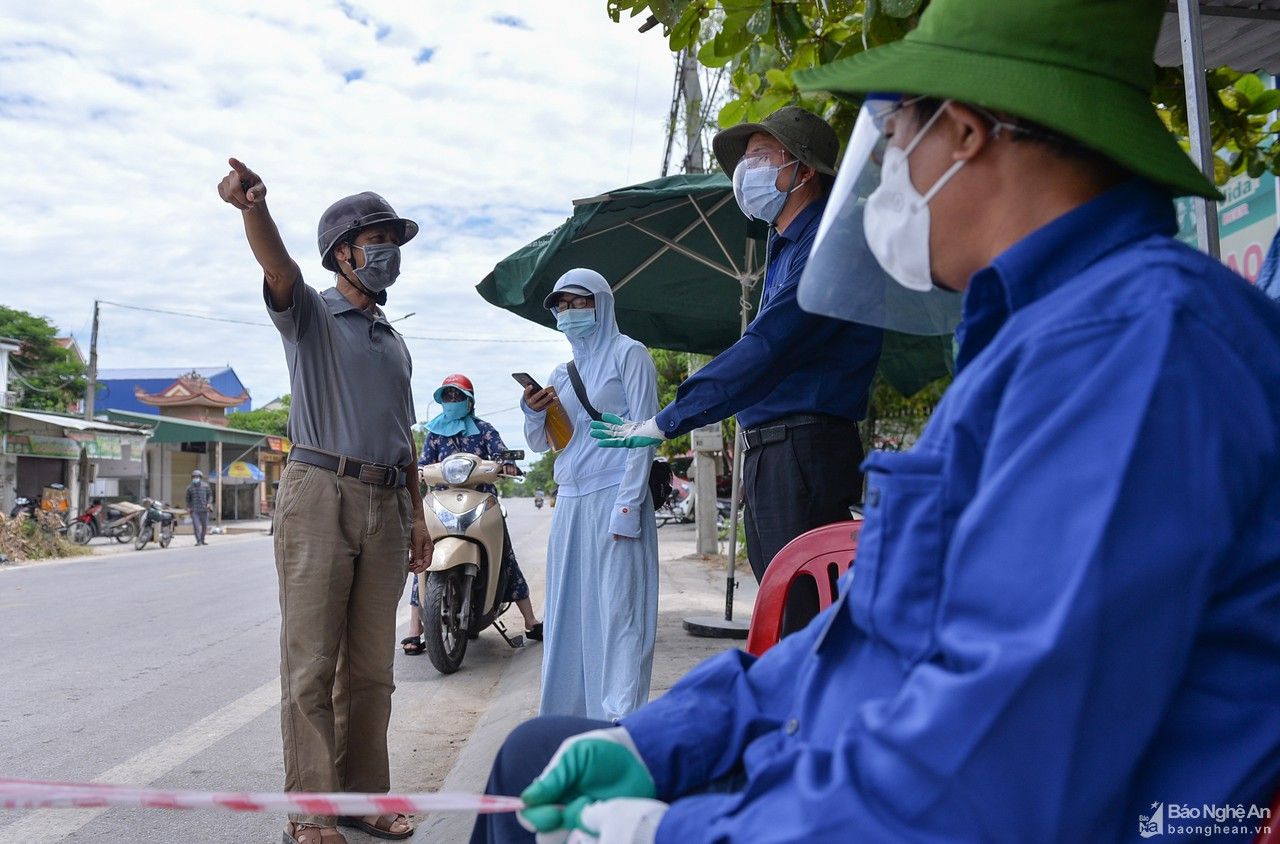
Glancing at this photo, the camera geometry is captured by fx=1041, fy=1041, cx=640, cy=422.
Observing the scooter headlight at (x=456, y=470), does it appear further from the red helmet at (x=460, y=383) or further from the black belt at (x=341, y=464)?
the black belt at (x=341, y=464)

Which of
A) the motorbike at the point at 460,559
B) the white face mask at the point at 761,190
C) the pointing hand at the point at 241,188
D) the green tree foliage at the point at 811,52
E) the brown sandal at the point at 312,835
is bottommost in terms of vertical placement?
the brown sandal at the point at 312,835

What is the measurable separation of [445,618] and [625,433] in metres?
3.69

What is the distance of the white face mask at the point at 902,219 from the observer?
4.10ft

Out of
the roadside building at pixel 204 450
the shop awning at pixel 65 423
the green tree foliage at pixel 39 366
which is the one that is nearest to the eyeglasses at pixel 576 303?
the shop awning at pixel 65 423

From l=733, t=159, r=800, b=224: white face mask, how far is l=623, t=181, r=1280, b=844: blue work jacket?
248 cm

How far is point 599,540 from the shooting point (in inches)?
171

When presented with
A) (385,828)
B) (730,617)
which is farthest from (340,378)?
(730,617)

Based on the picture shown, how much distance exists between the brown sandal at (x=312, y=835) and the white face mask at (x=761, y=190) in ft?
7.94

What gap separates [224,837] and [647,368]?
93.7 inches

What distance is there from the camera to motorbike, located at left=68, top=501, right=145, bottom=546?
22.0 m

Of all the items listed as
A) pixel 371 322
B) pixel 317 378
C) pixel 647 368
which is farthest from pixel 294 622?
pixel 647 368

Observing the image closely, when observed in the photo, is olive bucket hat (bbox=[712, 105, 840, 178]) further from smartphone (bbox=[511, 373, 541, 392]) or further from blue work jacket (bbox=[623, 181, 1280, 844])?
blue work jacket (bbox=[623, 181, 1280, 844])

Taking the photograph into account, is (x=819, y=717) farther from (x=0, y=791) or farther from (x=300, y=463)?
(x=300, y=463)

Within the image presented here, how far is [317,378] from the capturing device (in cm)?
335
